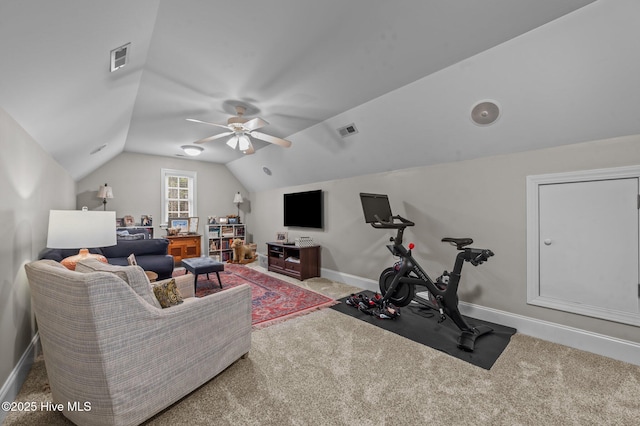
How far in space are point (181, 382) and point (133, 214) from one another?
5515 mm

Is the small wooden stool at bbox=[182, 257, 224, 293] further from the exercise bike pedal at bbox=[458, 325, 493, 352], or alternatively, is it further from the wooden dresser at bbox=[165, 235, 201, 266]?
the exercise bike pedal at bbox=[458, 325, 493, 352]

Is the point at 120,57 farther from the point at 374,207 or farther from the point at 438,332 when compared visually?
the point at 438,332

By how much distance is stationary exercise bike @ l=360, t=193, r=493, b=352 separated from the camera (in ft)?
8.77

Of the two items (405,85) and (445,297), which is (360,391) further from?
(405,85)

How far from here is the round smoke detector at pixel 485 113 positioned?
265 centimetres

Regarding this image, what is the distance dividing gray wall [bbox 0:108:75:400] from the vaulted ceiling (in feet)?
0.66

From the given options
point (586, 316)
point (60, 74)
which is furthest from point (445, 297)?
point (60, 74)

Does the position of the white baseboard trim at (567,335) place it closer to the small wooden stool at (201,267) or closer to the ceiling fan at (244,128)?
the ceiling fan at (244,128)

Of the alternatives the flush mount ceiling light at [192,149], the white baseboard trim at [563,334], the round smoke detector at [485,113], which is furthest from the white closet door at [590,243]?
the flush mount ceiling light at [192,149]

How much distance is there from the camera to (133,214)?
19.6 ft

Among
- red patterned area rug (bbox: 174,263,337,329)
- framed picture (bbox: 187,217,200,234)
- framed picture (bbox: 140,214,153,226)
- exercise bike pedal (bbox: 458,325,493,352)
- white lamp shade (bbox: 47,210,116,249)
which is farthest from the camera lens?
framed picture (bbox: 187,217,200,234)

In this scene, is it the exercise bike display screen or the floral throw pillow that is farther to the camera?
the exercise bike display screen

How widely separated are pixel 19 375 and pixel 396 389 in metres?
2.68

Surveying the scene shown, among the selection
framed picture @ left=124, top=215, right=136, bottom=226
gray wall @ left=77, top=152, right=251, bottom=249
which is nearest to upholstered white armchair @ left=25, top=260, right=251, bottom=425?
framed picture @ left=124, top=215, right=136, bottom=226
